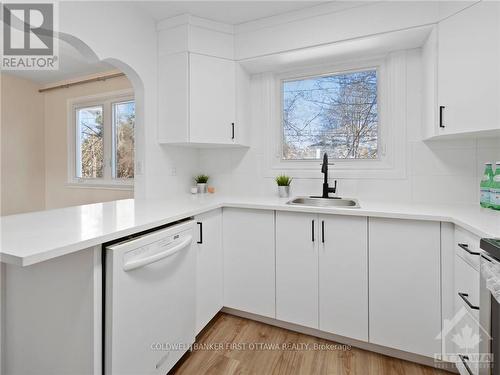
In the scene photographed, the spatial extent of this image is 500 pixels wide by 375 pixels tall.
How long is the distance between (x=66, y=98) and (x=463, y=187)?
481 centimetres

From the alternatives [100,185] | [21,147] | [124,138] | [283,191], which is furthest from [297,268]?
[21,147]

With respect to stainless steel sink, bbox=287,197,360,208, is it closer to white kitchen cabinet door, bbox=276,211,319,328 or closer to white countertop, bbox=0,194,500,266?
white kitchen cabinet door, bbox=276,211,319,328

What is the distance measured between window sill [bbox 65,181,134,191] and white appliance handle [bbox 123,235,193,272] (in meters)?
2.30

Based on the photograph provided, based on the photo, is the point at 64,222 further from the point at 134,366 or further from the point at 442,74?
the point at 442,74

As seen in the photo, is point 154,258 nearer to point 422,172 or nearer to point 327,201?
point 327,201

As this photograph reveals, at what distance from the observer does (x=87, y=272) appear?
1.02 metres

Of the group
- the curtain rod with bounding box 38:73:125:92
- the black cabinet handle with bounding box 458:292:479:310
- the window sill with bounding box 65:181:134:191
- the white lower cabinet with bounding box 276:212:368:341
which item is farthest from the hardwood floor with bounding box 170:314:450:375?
the curtain rod with bounding box 38:73:125:92

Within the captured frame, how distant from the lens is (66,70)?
3.43 metres

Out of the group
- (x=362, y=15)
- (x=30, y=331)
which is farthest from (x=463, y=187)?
(x=30, y=331)

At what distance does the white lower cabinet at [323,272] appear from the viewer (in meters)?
1.64

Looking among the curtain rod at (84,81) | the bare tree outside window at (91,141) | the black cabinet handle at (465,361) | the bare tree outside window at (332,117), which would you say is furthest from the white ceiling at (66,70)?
the black cabinet handle at (465,361)

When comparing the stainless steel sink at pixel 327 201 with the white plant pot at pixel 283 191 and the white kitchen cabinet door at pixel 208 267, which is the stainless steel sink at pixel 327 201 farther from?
the white kitchen cabinet door at pixel 208 267

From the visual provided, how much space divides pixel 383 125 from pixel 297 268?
4.46 ft

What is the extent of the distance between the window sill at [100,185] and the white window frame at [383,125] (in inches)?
82.7
